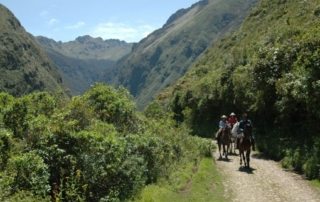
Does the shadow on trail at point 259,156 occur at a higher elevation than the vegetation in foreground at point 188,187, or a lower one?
higher

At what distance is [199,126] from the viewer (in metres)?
58.0

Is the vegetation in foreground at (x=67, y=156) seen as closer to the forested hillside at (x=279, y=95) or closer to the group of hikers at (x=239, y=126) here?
the group of hikers at (x=239, y=126)

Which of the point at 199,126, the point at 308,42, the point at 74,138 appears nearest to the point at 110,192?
the point at 74,138

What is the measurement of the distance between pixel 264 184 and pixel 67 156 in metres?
10.3

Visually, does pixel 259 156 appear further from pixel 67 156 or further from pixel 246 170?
A: pixel 67 156

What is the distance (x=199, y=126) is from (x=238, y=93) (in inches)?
443

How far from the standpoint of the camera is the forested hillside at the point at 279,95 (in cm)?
2844

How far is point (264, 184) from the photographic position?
24.7 meters

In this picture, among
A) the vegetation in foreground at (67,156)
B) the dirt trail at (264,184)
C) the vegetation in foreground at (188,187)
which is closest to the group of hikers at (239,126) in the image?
the dirt trail at (264,184)

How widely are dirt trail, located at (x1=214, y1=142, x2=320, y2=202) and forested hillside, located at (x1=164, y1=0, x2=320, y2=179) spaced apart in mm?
1206

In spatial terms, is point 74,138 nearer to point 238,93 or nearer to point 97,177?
point 97,177

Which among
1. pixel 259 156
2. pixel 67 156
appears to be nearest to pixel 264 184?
pixel 67 156

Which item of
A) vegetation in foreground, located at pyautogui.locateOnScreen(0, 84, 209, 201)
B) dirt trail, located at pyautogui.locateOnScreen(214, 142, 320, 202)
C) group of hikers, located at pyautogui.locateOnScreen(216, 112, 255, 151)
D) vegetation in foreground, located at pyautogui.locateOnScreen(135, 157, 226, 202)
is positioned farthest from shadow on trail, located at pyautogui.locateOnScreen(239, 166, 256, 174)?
vegetation in foreground, located at pyautogui.locateOnScreen(0, 84, 209, 201)

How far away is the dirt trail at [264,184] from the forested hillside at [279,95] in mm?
1206
